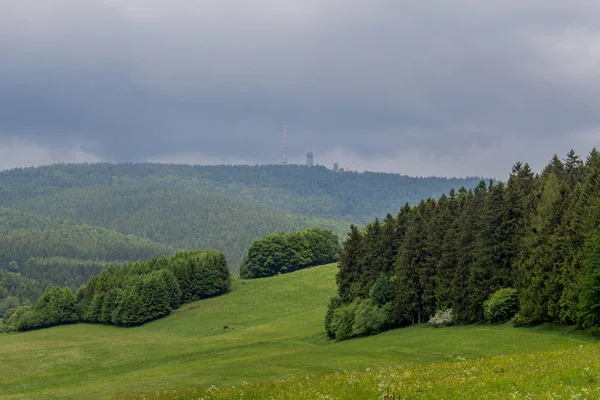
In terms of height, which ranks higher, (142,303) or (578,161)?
(578,161)

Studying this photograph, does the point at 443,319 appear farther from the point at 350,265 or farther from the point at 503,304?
the point at 350,265

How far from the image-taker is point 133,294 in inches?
4857

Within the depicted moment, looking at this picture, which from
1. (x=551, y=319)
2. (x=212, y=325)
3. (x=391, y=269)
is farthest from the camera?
(x=212, y=325)

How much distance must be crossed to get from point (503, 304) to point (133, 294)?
3403 inches

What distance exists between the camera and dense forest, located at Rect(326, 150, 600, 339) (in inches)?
2039

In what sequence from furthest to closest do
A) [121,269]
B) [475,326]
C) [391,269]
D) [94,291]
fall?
1. [121,269]
2. [94,291]
3. [391,269]
4. [475,326]

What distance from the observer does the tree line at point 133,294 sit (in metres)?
124

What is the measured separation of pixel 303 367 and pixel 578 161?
55.7 meters

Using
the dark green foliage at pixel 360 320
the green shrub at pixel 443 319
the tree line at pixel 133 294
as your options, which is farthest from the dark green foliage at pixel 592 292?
the tree line at pixel 133 294

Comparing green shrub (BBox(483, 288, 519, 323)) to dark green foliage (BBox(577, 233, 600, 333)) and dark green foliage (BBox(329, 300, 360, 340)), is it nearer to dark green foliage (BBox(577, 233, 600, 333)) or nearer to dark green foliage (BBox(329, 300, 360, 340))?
dark green foliage (BBox(577, 233, 600, 333))

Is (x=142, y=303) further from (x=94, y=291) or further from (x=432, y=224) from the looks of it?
(x=432, y=224)

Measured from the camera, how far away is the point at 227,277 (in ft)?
463

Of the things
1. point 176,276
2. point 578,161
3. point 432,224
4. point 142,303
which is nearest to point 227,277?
point 176,276

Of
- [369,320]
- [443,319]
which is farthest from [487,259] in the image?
[369,320]
